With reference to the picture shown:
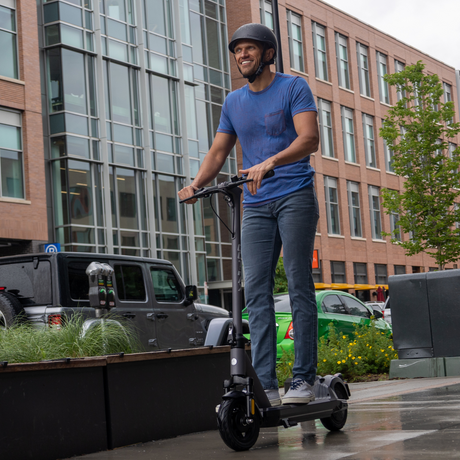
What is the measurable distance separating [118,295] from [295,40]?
1478 inches

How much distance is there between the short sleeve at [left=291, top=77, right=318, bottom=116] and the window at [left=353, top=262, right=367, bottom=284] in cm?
4518

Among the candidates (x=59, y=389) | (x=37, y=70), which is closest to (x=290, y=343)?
(x=59, y=389)

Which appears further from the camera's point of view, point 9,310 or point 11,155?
point 11,155

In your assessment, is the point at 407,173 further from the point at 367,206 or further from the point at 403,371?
the point at 403,371

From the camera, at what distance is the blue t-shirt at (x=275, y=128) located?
4.87 metres

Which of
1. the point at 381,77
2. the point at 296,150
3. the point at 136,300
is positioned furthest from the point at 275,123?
the point at 381,77

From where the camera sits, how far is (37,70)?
94.0ft

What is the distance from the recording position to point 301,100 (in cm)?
483

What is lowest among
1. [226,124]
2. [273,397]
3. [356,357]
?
[356,357]

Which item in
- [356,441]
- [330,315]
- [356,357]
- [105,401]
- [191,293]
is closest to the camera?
[356,441]

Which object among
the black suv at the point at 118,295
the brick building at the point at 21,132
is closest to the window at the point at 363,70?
the brick building at the point at 21,132

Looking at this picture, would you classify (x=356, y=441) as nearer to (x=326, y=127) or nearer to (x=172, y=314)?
(x=172, y=314)

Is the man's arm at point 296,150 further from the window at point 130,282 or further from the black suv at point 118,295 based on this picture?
the window at point 130,282

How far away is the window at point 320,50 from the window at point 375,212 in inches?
326
